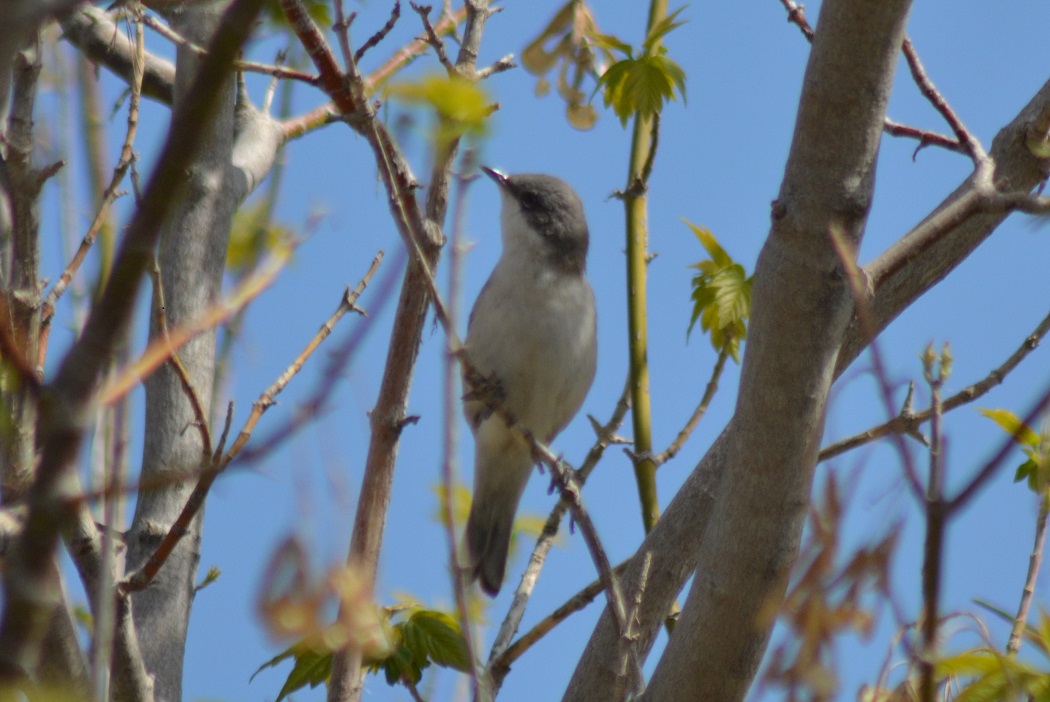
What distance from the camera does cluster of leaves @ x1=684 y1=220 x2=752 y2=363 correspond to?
12.4 ft

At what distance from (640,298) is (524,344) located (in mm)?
967

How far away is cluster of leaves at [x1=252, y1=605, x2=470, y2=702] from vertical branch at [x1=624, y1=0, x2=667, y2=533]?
1091mm

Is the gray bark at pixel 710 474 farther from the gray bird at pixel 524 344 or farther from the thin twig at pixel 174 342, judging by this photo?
the gray bird at pixel 524 344

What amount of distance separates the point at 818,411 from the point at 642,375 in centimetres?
198

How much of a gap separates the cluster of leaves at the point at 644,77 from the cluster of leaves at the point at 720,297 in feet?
1.89

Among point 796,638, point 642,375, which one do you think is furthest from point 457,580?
point 642,375

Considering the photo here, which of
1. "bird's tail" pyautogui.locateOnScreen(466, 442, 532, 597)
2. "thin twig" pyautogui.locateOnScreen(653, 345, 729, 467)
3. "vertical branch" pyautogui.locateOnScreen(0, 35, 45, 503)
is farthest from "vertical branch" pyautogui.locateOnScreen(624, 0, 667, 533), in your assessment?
"vertical branch" pyautogui.locateOnScreen(0, 35, 45, 503)

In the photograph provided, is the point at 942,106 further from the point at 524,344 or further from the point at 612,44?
the point at 524,344

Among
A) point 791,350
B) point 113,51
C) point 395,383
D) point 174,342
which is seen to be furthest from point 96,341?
point 113,51

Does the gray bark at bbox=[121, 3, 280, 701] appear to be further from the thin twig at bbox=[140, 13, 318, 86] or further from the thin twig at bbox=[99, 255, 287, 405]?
the thin twig at bbox=[99, 255, 287, 405]

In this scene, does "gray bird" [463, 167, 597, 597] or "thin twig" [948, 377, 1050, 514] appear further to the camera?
"gray bird" [463, 167, 597, 597]

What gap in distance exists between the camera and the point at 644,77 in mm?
3721

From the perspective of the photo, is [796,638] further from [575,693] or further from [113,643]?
[575,693]

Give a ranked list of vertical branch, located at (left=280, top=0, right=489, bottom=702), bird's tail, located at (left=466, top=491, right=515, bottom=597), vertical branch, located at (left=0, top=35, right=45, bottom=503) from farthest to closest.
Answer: bird's tail, located at (left=466, top=491, right=515, bottom=597)
vertical branch, located at (left=280, top=0, right=489, bottom=702)
vertical branch, located at (left=0, top=35, right=45, bottom=503)
